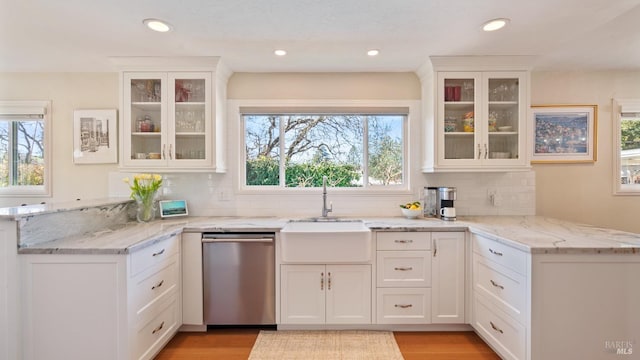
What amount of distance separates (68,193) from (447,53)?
12.5 feet

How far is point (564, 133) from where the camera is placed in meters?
3.04

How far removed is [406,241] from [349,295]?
0.62 meters

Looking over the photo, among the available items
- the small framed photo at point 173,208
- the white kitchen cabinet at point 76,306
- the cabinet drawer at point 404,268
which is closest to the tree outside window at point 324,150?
the small framed photo at point 173,208

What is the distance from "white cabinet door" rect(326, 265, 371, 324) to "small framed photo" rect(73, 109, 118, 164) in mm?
2439

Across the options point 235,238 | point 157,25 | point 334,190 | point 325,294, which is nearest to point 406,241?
point 325,294

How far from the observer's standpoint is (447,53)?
102 inches

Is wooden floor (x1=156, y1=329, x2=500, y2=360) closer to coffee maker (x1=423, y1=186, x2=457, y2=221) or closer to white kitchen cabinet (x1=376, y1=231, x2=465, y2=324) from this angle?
white kitchen cabinet (x1=376, y1=231, x2=465, y2=324)

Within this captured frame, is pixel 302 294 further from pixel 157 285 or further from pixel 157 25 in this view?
pixel 157 25

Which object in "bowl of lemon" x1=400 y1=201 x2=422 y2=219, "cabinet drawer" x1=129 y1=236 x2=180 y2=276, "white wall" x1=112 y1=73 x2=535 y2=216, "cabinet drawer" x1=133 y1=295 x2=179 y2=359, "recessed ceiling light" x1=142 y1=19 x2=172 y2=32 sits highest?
"recessed ceiling light" x1=142 y1=19 x2=172 y2=32

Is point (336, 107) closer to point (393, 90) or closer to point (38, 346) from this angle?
point (393, 90)

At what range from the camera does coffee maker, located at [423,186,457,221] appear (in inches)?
107

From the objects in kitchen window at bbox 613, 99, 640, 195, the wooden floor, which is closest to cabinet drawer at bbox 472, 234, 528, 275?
the wooden floor

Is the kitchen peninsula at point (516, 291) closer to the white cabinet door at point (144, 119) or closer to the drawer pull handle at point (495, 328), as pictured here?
the drawer pull handle at point (495, 328)


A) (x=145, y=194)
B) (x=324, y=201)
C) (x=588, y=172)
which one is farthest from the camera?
(x=588, y=172)
